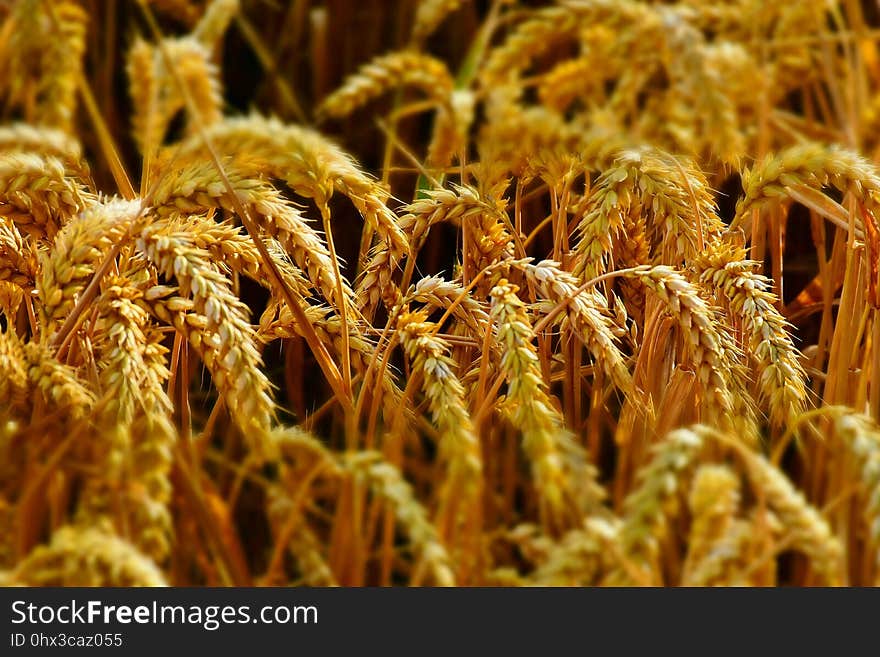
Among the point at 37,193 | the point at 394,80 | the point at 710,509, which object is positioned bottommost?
the point at 710,509

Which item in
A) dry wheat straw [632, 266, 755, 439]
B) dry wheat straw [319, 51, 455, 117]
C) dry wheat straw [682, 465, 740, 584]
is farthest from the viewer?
dry wheat straw [319, 51, 455, 117]

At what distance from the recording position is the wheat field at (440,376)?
2.19 feet

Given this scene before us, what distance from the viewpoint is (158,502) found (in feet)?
2.14

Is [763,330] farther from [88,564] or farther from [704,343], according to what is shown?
[88,564]

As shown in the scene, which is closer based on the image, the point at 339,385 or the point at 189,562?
the point at 189,562

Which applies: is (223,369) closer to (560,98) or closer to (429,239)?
(429,239)

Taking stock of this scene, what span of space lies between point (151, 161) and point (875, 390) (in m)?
0.71

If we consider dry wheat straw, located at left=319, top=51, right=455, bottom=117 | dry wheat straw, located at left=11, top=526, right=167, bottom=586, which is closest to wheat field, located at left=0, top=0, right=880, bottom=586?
dry wheat straw, located at left=11, top=526, right=167, bottom=586

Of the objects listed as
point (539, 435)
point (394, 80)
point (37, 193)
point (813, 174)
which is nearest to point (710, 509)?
point (539, 435)

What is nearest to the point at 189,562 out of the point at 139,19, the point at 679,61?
the point at 679,61

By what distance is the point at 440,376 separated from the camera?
2.66 feet

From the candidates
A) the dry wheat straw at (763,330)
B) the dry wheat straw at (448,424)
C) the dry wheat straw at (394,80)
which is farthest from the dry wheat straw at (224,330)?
the dry wheat straw at (394,80)

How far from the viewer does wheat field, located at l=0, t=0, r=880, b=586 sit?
2.19ft

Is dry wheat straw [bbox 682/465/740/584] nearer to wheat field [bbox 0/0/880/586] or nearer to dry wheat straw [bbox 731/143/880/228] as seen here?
wheat field [bbox 0/0/880/586]
